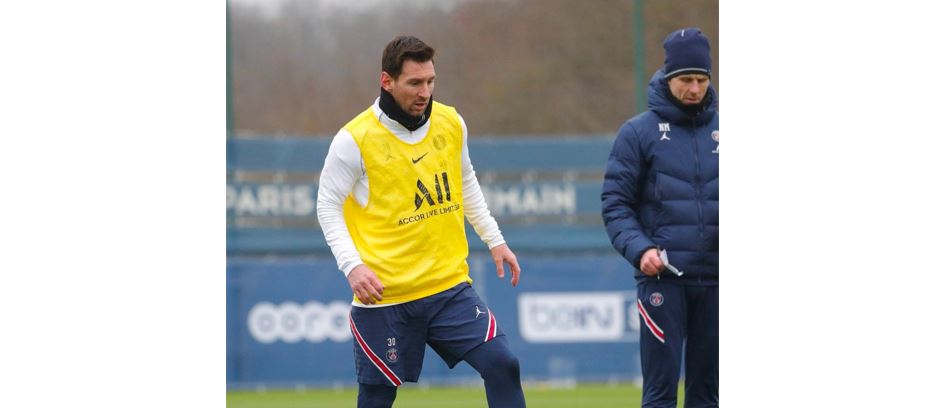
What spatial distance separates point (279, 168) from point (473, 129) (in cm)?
762

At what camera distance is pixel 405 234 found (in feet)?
21.5

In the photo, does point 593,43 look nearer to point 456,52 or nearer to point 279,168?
point 456,52

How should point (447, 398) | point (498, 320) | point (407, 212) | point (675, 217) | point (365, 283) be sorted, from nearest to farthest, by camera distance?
point (365, 283) < point (407, 212) < point (675, 217) < point (447, 398) < point (498, 320)

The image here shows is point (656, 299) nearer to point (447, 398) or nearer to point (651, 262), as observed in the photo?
point (651, 262)

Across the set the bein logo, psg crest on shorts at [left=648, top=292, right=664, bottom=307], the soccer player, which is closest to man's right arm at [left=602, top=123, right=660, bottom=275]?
psg crest on shorts at [left=648, top=292, right=664, bottom=307]

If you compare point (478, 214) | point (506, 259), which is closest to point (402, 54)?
point (478, 214)

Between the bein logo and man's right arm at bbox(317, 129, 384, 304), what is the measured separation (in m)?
8.27

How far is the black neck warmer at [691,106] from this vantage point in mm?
6803

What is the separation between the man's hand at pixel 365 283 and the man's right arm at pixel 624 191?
1223mm

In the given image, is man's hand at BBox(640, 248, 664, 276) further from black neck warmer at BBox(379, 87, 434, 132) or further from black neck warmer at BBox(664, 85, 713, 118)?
black neck warmer at BBox(379, 87, 434, 132)

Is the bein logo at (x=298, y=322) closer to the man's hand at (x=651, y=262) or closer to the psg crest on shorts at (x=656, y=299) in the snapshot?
the psg crest on shorts at (x=656, y=299)

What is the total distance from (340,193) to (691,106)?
1.72 m

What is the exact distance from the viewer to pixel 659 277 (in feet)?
22.4

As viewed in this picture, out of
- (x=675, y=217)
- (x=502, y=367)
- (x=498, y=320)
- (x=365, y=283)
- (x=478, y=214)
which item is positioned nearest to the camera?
(x=365, y=283)
